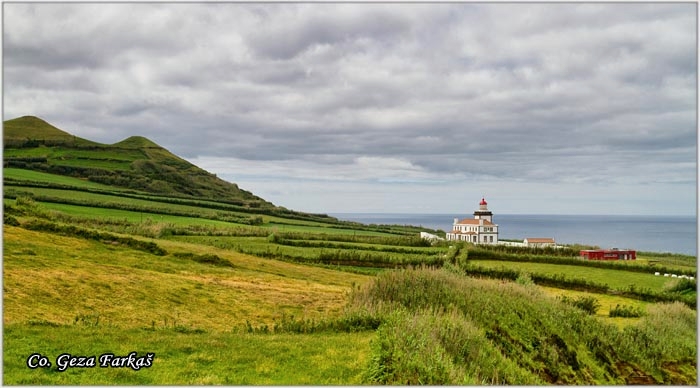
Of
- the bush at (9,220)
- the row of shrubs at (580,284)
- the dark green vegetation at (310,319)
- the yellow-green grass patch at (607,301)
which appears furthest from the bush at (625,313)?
the bush at (9,220)

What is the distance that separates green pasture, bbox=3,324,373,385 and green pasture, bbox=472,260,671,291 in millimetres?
31301

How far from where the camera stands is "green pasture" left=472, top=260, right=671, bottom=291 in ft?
125

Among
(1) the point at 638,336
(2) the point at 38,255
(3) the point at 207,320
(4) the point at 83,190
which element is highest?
(4) the point at 83,190

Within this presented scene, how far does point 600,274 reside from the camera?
4191cm

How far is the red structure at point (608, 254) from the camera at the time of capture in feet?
164

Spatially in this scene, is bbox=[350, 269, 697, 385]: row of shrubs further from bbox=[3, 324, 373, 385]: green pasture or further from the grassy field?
the grassy field

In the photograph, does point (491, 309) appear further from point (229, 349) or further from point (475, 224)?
point (475, 224)

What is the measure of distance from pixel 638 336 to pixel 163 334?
1917 cm

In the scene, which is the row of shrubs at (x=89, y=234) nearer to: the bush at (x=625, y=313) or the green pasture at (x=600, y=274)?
the green pasture at (x=600, y=274)

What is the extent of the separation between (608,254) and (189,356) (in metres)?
50.3

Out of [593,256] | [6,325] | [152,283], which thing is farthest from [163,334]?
[593,256]

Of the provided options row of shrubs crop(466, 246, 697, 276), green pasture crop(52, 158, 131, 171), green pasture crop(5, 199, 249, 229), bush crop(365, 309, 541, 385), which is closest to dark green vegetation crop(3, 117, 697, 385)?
bush crop(365, 309, 541, 385)

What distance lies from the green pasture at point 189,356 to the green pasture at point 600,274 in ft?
103

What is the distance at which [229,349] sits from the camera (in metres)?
11.9
